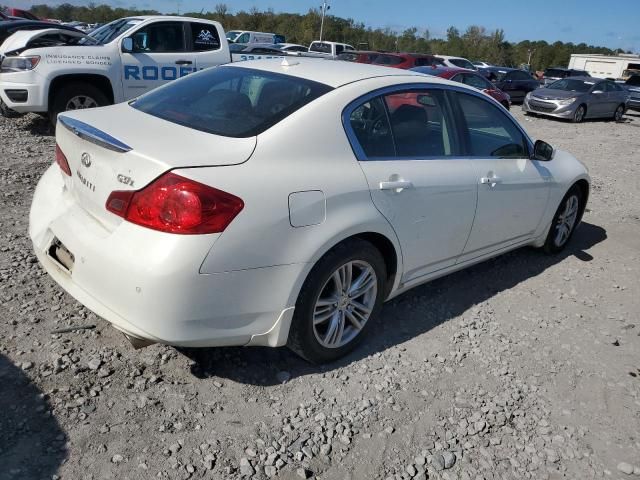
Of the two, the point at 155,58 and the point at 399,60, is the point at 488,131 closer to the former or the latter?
the point at 155,58

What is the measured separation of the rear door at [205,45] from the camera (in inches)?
349

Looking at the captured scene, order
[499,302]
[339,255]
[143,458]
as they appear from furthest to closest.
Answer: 1. [499,302]
2. [339,255]
3. [143,458]

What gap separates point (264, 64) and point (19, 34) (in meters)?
7.27

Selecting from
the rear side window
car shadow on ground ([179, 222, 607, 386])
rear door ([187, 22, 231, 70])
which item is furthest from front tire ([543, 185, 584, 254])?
the rear side window

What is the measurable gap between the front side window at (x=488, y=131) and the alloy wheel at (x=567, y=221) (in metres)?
1.12

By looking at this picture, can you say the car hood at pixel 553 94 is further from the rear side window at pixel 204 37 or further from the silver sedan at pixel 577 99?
the rear side window at pixel 204 37

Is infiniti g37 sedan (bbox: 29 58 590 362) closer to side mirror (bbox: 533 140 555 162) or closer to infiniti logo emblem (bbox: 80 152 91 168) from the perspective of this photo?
infiniti logo emblem (bbox: 80 152 91 168)

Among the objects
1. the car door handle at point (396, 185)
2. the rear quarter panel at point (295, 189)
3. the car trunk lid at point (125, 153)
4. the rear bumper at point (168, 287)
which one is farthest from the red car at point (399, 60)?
the rear bumper at point (168, 287)

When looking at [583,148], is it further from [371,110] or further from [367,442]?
[367,442]

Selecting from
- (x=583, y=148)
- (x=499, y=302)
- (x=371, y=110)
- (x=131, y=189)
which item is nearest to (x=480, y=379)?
(x=499, y=302)

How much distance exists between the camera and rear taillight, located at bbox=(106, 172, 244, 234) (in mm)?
2283

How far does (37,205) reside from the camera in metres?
3.04

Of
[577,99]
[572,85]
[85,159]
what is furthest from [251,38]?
[85,159]

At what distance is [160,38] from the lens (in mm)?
8633
